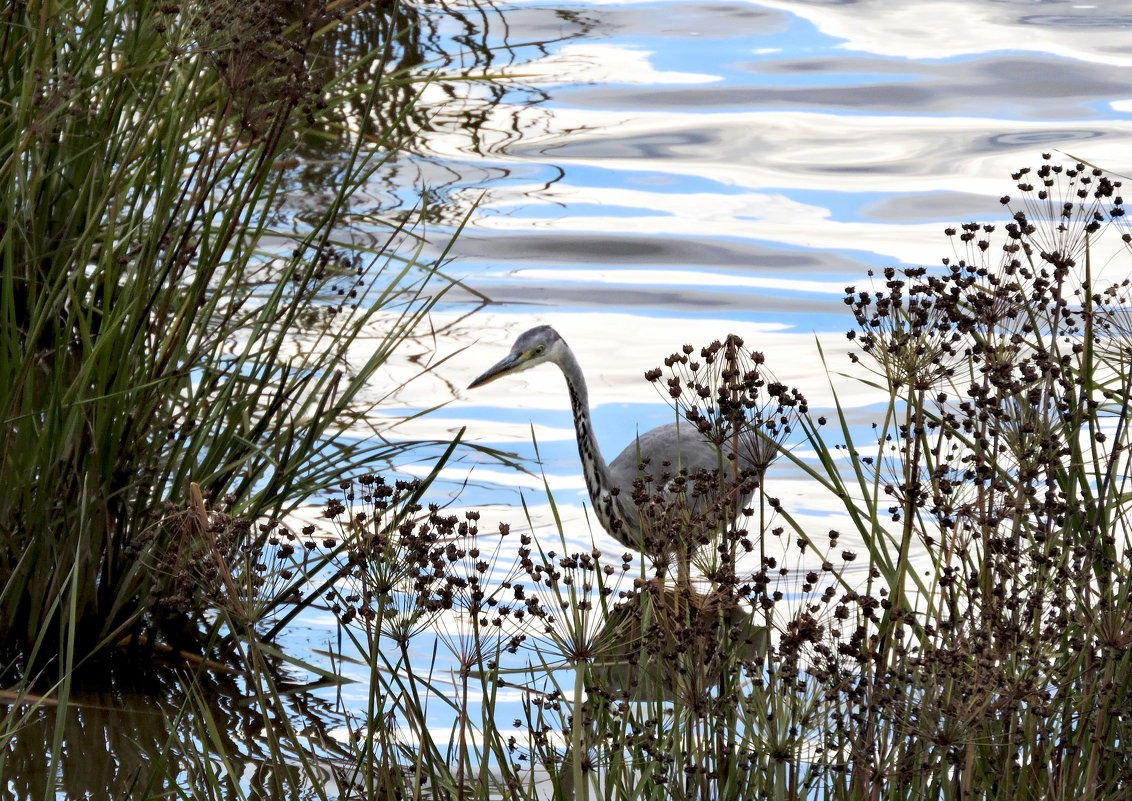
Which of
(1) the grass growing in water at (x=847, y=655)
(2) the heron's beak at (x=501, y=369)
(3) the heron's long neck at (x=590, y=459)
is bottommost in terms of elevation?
(3) the heron's long neck at (x=590, y=459)

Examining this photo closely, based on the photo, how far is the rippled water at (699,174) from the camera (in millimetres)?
6371

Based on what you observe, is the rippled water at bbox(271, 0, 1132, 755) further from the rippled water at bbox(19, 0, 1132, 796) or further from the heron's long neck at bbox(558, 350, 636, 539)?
the heron's long neck at bbox(558, 350, 636, 539)

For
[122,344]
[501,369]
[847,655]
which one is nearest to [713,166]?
[501,369]

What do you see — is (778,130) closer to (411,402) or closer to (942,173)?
(942,173)

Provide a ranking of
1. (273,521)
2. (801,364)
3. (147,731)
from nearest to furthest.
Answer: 1. (273,521)
2. (147,731)
3. (801,364)

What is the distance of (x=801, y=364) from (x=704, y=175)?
2.73 m

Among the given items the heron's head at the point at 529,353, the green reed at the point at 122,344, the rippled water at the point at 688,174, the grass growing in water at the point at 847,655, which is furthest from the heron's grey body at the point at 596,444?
the grass growing in water at the point at 847,655

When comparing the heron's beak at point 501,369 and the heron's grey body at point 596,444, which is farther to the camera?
the heron's beak at point 501,369

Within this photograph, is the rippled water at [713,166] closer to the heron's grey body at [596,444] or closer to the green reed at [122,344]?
the heron's grey body at [596,444]

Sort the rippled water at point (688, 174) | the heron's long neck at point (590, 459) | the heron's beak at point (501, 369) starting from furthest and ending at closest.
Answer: the rippled water at point (688, 174)
the heron's beak at point (501, 369)
the heron's long neck at point (590, 459)

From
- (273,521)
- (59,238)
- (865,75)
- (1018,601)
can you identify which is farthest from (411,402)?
(865,75)

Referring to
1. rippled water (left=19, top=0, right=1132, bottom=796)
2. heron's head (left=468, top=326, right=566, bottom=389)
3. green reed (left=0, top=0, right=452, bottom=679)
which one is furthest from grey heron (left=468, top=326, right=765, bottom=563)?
green reed (left=0, top=0, right=452, bottom=679)

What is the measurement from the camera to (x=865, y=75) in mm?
10469

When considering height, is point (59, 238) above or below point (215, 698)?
above
